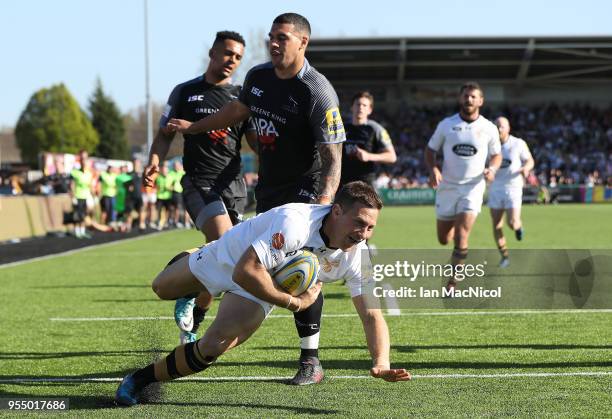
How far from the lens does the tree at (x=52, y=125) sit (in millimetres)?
105312

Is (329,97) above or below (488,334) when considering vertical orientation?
above

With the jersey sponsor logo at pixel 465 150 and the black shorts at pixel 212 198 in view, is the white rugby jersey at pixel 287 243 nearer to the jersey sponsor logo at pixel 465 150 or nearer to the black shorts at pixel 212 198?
the black shorts at pixel 212 198

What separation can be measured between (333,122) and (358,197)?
1460 millimetres

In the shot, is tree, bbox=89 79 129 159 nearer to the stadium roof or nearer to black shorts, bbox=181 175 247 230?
the stadium roof

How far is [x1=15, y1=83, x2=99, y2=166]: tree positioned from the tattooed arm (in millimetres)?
101655

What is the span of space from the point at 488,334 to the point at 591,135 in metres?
56.7

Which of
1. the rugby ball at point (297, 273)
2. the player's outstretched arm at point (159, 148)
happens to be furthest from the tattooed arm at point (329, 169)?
the player's outstretched arm at point (159, 148)

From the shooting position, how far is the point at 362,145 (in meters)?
11.6

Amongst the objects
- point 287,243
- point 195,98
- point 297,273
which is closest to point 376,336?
point 297,273

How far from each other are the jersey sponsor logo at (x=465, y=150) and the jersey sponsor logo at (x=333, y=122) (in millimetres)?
4990

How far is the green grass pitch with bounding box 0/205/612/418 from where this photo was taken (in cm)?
529

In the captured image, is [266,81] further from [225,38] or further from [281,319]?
[281,319]

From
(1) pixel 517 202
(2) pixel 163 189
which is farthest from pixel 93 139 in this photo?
(1) pixel 517 202

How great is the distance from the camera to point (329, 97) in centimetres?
630
